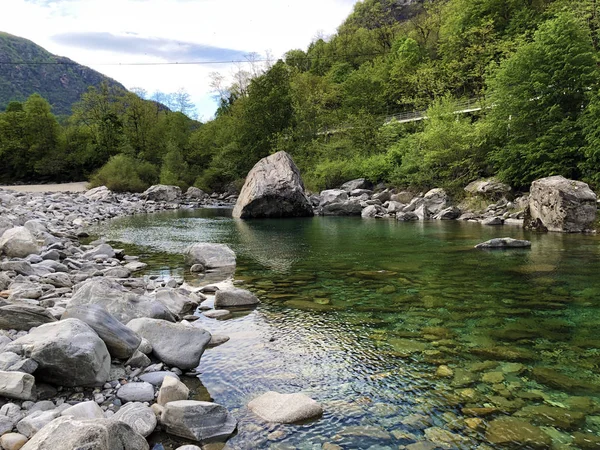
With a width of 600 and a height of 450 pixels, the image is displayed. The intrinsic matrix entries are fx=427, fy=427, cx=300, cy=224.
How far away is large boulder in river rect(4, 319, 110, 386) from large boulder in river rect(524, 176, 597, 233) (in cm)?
1899

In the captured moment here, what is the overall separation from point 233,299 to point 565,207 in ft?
52.4

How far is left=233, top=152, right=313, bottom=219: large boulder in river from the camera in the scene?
91.5 ft

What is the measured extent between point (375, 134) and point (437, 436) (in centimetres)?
4000

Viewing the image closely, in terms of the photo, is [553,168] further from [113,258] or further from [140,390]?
[140,390]

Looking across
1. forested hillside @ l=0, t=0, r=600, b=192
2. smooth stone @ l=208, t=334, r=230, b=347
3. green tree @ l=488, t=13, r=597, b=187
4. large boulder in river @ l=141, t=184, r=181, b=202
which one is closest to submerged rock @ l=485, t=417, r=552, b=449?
smooth stone @ l=208, t=334, r=230, b=347

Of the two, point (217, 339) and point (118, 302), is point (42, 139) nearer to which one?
point (118, 302)

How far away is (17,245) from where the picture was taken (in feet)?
36.0

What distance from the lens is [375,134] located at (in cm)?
4194

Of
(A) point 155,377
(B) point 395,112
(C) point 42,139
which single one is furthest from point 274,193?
(C) point 42,139

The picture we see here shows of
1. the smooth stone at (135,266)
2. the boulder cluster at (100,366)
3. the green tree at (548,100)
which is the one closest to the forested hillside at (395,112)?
the green tree at (548,100)

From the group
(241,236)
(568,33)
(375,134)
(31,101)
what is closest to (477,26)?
(375,134)

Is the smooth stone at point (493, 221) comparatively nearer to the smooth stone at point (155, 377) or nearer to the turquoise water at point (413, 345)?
the turquoise water at point (413, 345)

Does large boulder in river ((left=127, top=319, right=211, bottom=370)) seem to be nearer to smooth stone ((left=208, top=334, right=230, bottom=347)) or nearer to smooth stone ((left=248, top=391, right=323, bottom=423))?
smooth stone ((left=208, top=334, right=230, bottom=347))

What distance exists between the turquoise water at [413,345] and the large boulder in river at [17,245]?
10.1ft
